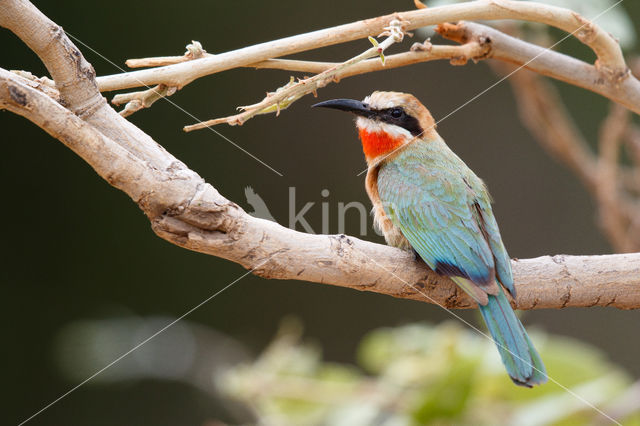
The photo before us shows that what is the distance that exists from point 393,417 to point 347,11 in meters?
2.91

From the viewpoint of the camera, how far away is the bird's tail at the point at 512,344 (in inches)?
66.3

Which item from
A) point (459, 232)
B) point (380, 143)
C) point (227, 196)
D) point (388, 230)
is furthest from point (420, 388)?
point (227, 196)

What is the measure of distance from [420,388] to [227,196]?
7.56 ft

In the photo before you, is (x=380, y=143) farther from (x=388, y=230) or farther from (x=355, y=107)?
(x=388, y=230)

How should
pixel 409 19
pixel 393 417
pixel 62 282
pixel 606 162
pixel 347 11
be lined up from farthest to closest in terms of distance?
pixel 347 11, pixel 62 282, pixel 606 162, pixel 393 417, pixel 409 19

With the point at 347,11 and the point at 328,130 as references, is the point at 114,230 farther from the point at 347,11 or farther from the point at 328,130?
the point at 347,11

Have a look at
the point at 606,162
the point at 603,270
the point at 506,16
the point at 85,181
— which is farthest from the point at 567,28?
the point at 85,181

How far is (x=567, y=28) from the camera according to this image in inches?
65.4

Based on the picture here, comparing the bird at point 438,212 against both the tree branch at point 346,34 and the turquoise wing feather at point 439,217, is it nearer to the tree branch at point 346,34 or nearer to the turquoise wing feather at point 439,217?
the turquoise wing feather at point 439,217

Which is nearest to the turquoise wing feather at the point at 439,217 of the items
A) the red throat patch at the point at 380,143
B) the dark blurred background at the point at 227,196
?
the red throat patch at the point at 380,143

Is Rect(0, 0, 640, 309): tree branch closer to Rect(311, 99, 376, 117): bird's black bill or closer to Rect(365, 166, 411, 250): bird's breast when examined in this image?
Rect(365, 166, 411, 250): bird's breast

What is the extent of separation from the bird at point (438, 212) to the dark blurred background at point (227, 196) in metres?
1.26

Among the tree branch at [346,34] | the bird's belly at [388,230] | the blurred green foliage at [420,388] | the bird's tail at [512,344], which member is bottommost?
the blurred green foliage at [420,388]

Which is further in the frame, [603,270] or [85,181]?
[85,181]
